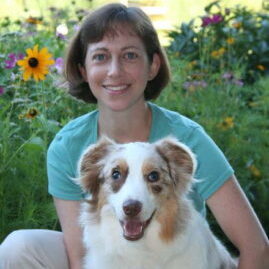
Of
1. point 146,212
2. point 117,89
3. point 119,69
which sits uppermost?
point 119,69

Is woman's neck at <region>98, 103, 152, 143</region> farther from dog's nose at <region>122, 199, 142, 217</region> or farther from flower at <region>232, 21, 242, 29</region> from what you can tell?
flower at <region>232, 21, 242, 29</region>

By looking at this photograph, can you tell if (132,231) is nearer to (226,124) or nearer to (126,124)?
(126,124)

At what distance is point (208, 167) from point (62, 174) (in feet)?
2.52

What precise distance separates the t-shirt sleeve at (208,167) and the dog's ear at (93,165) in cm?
46

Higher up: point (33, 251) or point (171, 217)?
point (171, 217)

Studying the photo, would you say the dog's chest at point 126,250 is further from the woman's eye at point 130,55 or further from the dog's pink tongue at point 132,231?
the woman's eye at point 130,55

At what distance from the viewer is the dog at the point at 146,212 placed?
3.04m

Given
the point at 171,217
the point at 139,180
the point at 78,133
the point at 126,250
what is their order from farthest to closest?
1. the point at 78,133
2. the point at 126,250
3. the point at 171,217
4. the point at 139,180

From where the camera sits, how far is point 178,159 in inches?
126

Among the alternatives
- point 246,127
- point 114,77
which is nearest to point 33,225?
point 114,77

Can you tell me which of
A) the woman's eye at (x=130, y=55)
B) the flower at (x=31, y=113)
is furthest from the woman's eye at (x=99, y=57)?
the flower at (x=31, y=113)

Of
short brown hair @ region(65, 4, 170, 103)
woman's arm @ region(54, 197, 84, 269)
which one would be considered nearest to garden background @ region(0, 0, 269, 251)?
short brown hair @ region(65, 4, 170, 103)

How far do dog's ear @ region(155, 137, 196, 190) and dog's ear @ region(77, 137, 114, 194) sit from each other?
264 millimetres

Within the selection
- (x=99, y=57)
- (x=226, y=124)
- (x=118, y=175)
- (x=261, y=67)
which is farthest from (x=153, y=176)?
(x=261, y=67)
